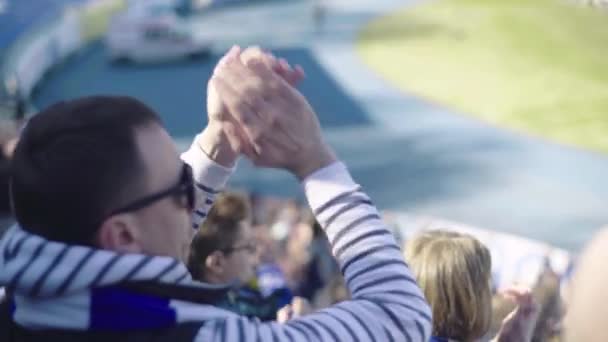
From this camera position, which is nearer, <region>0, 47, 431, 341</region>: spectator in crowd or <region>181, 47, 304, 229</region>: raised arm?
<region>0, 47, 431, 341</region>: spectator in crowd

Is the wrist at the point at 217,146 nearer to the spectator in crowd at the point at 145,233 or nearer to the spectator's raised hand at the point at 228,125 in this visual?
the spectator's raised hand at the point at 228,125

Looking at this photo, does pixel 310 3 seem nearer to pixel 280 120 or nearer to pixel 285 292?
pixel 285 292

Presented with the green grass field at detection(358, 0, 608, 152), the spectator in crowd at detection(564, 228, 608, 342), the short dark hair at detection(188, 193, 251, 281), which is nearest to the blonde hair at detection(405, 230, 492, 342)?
the short dark hair at detection(188, 193, 251, 281)

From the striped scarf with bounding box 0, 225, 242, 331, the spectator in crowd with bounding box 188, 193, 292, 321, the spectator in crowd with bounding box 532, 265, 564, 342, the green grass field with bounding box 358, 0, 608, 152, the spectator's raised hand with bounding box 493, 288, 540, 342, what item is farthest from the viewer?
the green grass field with bounding box 358, 0, 608, 152

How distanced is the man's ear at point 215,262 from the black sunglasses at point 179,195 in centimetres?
98

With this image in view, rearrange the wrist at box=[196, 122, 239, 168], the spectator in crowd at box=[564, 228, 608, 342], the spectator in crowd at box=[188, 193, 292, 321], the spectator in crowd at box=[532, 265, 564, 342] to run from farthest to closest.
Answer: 1. the spectator in crowd at box=[532, 265, 564, 342]
2. the spectator in crowd at box=[188, 193, 292, 321]
3. the wrist at box=[196, 122, 239, 168]
4. the spectator in crowd at box=[564, 228, 608, 342]

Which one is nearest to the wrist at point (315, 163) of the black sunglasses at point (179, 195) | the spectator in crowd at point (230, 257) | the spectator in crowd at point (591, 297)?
the black sunglasses at point (179, 195)

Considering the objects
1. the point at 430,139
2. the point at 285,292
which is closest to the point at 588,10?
the point at 430,139

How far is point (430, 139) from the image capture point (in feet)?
29.5

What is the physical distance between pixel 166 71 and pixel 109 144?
10.7 metres

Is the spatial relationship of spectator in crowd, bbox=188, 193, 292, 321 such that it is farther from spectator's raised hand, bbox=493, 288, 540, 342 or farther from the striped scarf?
the striped scarf

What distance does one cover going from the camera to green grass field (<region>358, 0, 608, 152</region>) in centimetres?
983

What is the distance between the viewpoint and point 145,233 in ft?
2.81

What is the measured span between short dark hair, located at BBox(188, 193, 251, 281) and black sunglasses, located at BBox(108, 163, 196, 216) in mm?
949
